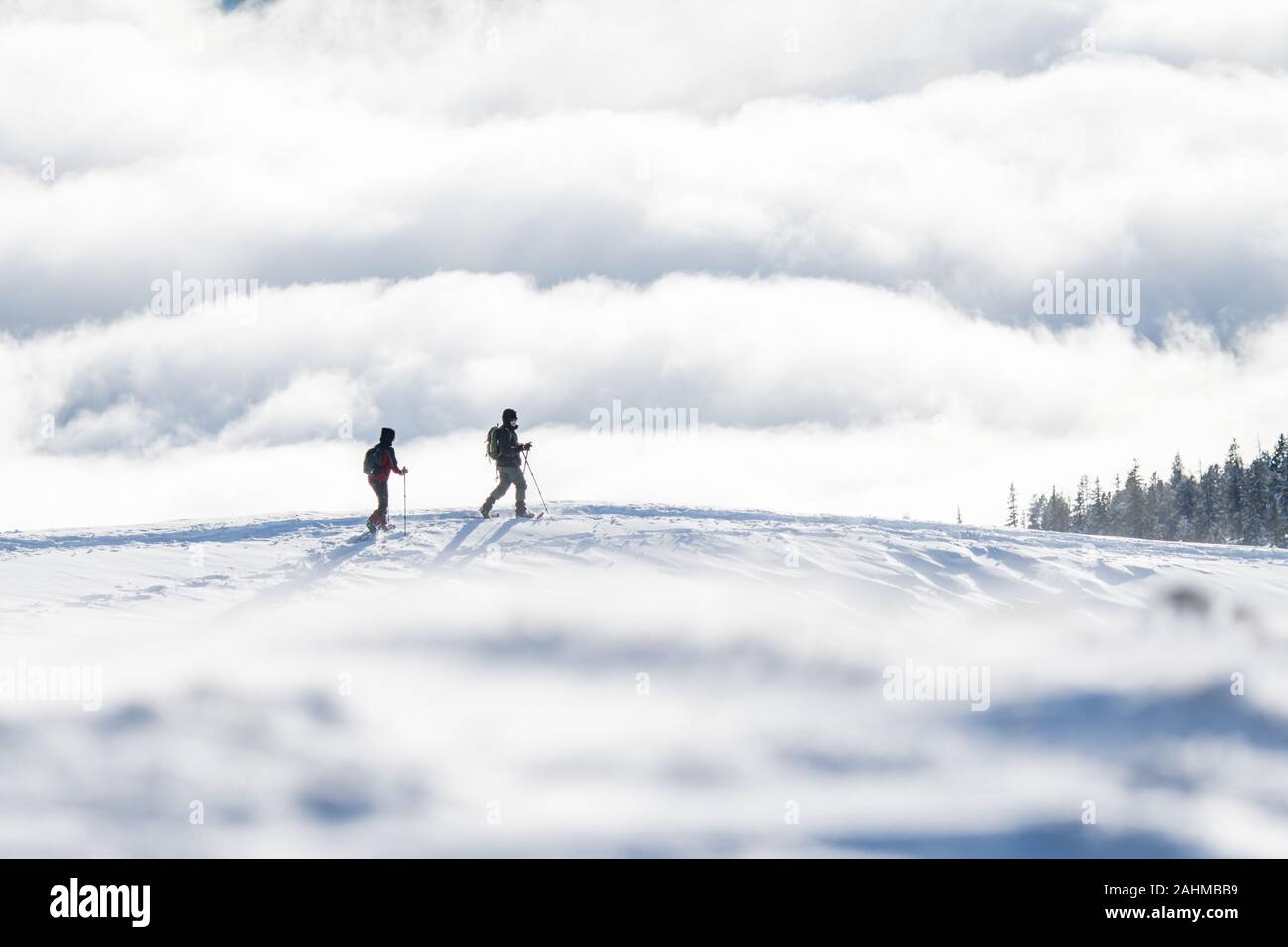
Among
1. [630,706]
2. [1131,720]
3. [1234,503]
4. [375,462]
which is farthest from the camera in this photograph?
[1234,503]

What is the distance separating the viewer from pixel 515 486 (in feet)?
73.7

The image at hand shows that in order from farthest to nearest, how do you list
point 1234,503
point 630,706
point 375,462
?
point 1234,503 → point 375,462 → point 630,706

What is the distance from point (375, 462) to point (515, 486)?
9.42ft

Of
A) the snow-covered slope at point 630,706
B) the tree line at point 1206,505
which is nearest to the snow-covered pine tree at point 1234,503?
the tree line at point 1206,505

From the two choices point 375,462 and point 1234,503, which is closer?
point 375,462

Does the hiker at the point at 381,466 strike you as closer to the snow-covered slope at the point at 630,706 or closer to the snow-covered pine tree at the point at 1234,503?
the snow-covered slope at the point at 630,706

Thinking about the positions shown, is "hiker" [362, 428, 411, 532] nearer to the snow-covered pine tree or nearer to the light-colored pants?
the light-colored pants

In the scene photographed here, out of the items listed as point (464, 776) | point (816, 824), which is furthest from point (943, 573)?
point (464, 776)

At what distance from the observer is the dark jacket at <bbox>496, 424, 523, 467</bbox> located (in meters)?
21.8

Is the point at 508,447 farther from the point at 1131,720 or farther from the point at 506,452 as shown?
the point at 1131,720

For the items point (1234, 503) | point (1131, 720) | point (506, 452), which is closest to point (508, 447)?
point (506, 452)

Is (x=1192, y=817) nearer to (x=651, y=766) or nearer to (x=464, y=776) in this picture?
(x=651, y=766)

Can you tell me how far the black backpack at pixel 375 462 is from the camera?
21172 millimetres

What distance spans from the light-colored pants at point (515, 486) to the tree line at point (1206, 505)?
86.1 meters
